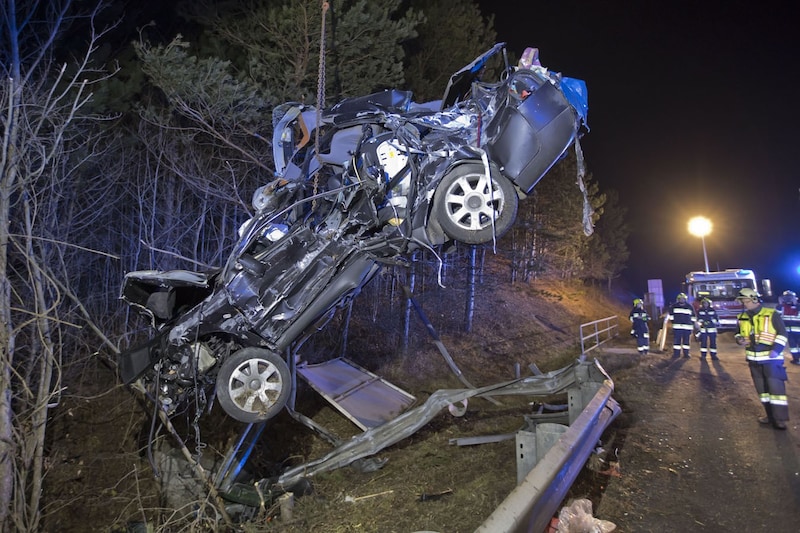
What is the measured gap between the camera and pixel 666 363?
403 inches

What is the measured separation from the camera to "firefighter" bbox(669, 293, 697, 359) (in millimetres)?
11055

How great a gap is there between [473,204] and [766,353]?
476 centimetres

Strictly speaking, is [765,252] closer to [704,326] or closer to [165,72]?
[704,326]

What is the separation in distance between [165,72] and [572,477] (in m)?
7.55

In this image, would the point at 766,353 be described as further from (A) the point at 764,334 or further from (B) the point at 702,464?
(B) the point at 702,464

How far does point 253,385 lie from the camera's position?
397 cm

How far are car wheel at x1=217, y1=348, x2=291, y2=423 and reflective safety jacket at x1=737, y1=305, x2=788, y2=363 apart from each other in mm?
5877

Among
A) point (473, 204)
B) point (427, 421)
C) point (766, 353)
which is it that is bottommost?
point (427, 421)

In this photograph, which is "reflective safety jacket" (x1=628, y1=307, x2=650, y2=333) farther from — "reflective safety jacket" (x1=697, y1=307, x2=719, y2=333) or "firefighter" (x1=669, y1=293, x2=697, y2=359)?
"reflective safety jacket" (x1=697, y1=307, x2=719, y2=333)

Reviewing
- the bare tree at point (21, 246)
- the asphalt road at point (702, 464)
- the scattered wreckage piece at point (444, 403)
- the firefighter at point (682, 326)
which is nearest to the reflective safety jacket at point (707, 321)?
the firefighter at point (682, 326)

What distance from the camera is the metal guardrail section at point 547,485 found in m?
2.00

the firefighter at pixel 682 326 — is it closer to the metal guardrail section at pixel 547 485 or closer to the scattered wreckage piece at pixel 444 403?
the scattered wreckage piece at pixel 444 403

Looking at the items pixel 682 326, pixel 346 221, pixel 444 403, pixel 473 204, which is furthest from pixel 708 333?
pixel 346 221

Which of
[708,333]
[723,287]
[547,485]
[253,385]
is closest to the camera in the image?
[547,485]
